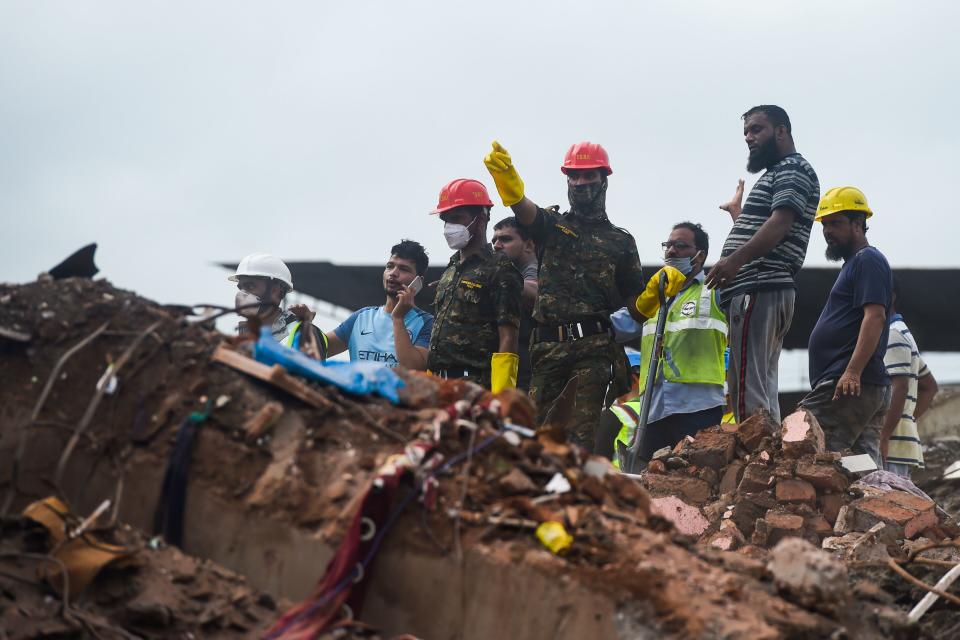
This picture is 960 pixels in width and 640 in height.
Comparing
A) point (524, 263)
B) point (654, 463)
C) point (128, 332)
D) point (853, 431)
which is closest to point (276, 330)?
point (524, 263)

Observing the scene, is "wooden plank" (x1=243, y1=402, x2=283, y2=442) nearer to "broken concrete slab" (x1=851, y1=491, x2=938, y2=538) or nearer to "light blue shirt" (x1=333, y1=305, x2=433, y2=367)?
"light blue shirt" (x1=333, y1=305, x2=433, y2=367)

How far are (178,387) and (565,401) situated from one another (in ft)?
10.4

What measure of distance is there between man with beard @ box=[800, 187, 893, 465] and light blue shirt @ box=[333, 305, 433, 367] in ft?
8.61

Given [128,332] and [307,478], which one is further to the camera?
[128,332]

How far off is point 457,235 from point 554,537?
13.4ft

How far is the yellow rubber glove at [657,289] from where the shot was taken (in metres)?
7.57

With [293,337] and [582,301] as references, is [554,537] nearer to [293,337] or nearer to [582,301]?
[582,301]

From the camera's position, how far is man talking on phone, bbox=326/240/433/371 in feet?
24.5

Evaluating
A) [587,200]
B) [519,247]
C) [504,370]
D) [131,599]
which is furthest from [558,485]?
[519,247]

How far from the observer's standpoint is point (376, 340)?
7.73 metres

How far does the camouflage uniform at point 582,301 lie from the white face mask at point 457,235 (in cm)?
47

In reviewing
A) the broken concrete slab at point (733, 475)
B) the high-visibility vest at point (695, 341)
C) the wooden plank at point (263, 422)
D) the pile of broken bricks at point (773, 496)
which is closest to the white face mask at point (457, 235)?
the high-visibility vest at point (695, 341)

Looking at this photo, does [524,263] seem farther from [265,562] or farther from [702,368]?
[265,562]

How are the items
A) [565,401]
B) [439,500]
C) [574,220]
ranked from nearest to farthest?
1. [439,500]
2. [565,401]
3. [574,220]
